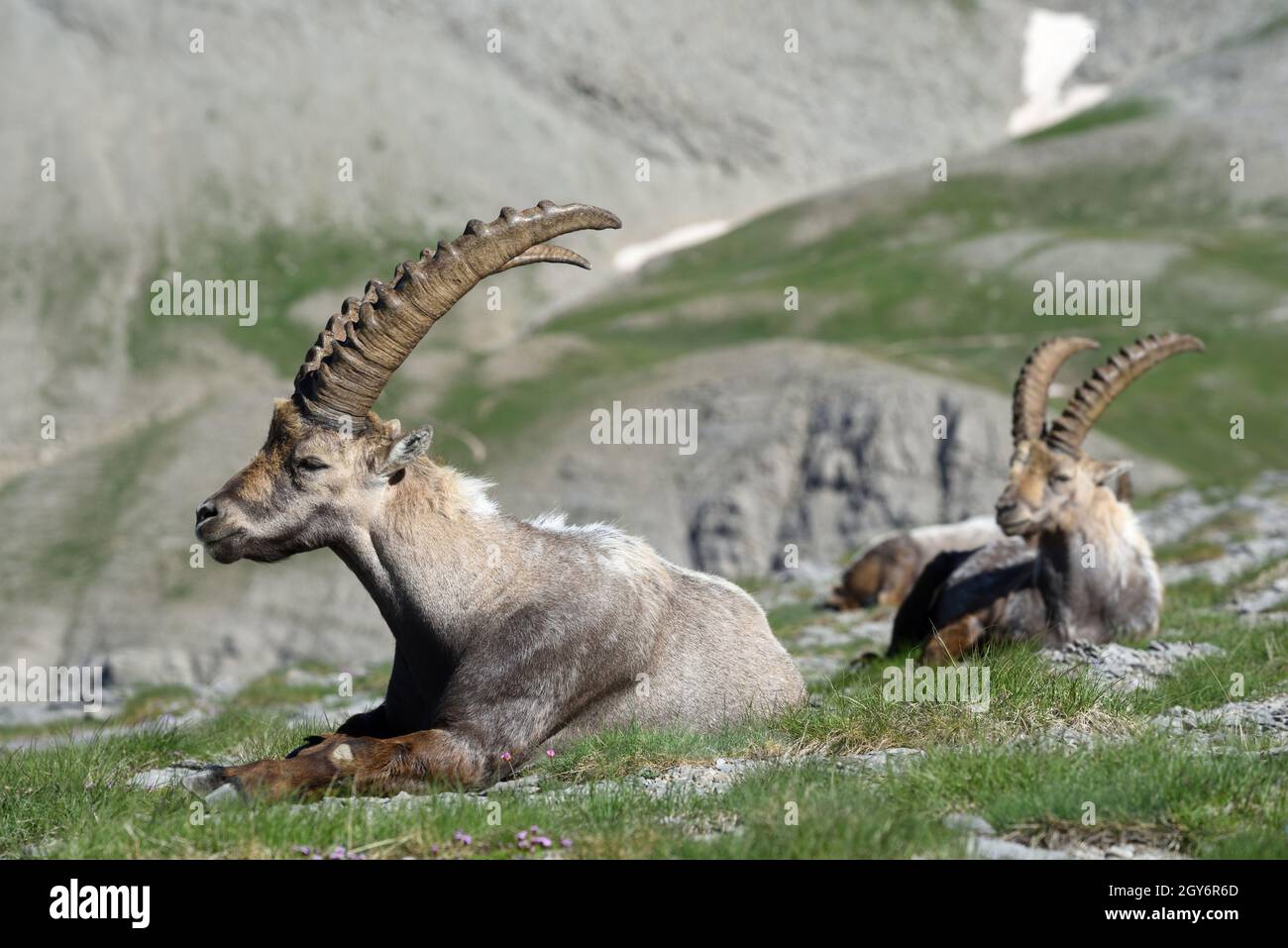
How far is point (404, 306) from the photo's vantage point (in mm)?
10469

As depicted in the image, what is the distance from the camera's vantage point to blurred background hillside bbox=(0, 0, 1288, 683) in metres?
54.9

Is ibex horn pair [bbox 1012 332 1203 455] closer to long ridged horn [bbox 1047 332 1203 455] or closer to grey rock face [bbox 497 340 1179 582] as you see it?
long ridged horn [bbox 1047 332 1203 455]

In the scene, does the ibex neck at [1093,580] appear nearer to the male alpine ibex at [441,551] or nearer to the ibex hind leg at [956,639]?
the ibex hind leg at [956,639]

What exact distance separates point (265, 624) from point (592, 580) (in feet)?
139

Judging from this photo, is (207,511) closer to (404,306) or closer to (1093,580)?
(404,306)

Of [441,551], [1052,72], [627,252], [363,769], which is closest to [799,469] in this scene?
[441,551]

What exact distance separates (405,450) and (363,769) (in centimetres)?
254

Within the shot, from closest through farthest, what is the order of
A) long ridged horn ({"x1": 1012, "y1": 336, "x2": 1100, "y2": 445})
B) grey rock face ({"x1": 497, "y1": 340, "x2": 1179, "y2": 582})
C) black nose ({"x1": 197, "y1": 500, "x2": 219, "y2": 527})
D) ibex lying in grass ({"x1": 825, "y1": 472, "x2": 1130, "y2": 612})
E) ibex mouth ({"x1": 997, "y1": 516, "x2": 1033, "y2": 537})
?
black nose ({"x1": 197, "y1": 500, "x2": 219, "y2": 527}), ibex mouth ({"x1": 997, "y1": 516, "x2": 1033, "y2": 537}), long ridged horn ({"x1": 1012, "y1": 336, "x2": 1100, "y2": 445}), ibex lying in grass ({"x1": 825, "y1": 472, "x2": 1130, "y2": 612}), grey rock face ({"x1": 497, "y1": 340, "x2": 1179, "y2": 582})

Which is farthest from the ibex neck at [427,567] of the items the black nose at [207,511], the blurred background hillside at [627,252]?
the blurred background hillside at [627,252]

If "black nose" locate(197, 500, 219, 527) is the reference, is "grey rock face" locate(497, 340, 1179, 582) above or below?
above

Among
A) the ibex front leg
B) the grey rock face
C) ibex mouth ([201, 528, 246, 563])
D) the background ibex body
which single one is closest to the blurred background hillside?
the grey rock face

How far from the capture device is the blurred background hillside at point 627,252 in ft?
180

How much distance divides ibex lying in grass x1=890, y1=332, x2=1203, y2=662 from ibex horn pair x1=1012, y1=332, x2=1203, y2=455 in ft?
0.05

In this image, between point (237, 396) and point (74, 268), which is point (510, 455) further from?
point (74, 268)
